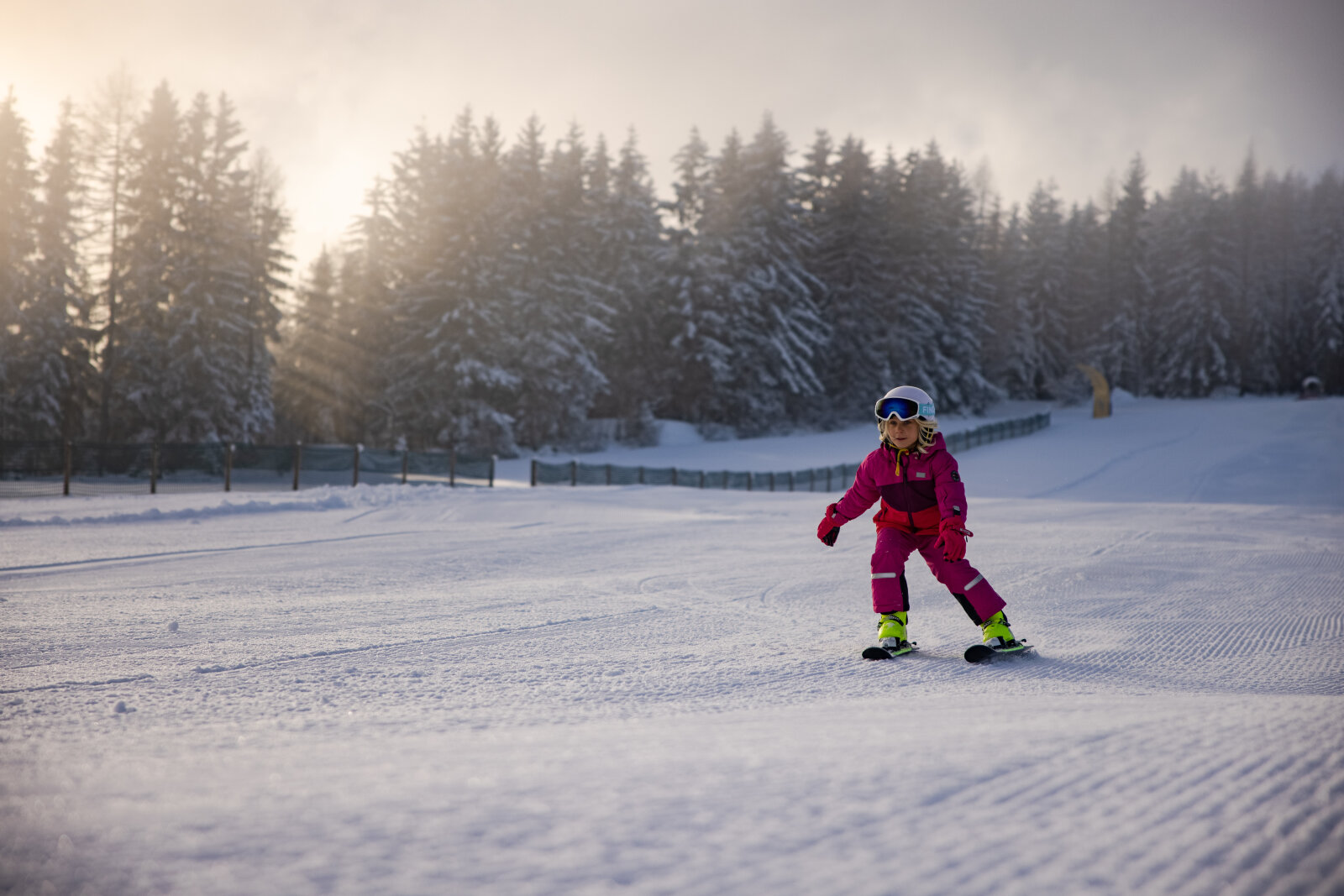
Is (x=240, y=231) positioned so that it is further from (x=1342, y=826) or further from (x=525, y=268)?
(x=1342, y=826)

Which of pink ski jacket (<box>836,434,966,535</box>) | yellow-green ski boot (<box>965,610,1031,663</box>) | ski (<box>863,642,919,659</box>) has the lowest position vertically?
ski (<box>863,642,919,659</box>)

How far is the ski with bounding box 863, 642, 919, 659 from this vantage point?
Answer: 4.12 metres

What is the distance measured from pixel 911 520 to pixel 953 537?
37cm

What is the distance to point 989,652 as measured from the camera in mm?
4086

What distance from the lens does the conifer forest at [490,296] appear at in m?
31.7

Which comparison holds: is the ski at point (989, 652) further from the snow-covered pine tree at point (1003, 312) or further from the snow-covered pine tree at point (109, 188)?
the snow-covered pine tree at point (1003, 312)

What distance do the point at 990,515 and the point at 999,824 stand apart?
13.1m

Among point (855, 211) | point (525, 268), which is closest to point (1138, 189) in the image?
point (855, 211)

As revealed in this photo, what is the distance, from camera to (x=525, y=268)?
134 feet

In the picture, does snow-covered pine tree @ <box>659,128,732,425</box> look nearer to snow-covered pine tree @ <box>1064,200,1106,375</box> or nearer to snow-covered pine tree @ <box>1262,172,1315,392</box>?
snow-covered pine tree @ <box>1064,200,1106,375</box>

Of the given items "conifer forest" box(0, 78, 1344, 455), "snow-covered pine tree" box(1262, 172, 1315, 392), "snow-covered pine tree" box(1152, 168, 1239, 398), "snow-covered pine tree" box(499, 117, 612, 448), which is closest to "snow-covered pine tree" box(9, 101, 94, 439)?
"conifer forest" box(0, 78, 1344, 455)

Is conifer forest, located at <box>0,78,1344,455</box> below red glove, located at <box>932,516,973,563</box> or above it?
above

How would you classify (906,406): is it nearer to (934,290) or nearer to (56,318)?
(56,318)

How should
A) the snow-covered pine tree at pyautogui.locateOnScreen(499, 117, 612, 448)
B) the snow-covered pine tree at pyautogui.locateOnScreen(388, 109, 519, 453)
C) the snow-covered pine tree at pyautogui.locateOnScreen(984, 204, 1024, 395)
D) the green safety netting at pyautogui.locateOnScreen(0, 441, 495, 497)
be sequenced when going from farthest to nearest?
the snow-covered pine tree at pyautogui.locateOnScreen(984, 204, 1024, 395) → the snow-covered pine tree at pyautogui.locateOnScreen(499, 117, 612, 448) → the snow-covered pine tree at pyautogui.locateOnScreen(388, 109, 519, 453) → the green safety netting at pyautogui.locateOnScreen(0, 441, 495, 497)
